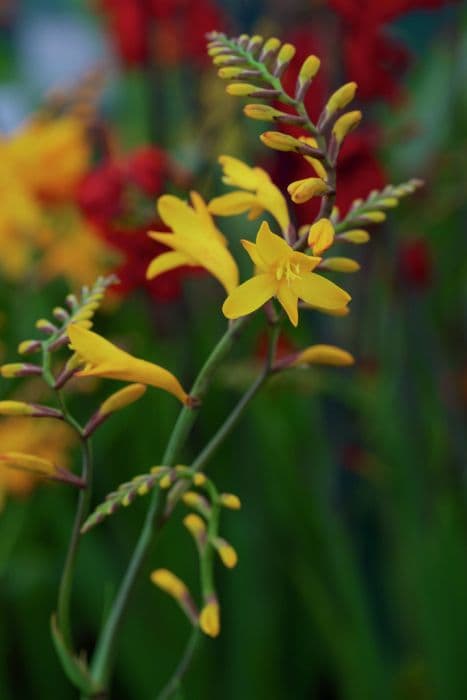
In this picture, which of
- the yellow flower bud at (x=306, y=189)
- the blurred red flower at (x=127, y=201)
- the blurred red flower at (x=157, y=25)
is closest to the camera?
the yellow flower bud at (x=306, y=189)

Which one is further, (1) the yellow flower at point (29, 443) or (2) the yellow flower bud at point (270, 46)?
(1) the yellow flower at point (29, 443)

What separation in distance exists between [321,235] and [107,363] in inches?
2.4

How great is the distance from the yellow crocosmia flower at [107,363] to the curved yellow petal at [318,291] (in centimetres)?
5

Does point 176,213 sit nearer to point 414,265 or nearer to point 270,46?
point 270,46

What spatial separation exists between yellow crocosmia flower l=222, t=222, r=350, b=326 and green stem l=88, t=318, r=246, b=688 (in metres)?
0.02

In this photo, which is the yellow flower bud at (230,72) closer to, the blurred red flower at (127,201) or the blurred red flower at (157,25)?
the blurred red flower at (127,201)

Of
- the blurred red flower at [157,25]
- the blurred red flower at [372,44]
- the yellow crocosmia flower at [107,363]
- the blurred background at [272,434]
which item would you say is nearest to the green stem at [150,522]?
the yellow crocosmia flower at [107,363]

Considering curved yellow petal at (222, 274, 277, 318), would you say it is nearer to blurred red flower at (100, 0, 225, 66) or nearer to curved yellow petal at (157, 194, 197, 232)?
curved yellow petal at (157, 194, 197, 232)

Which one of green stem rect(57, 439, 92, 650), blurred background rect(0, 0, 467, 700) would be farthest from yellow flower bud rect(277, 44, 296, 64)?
blurred background rect(0, 0, 467, 700)

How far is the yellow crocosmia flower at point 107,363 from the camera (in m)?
0.24

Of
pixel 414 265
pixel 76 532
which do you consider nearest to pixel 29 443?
pixel 414 265

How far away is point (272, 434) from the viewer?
664mm

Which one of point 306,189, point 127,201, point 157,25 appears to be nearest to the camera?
point 306,189

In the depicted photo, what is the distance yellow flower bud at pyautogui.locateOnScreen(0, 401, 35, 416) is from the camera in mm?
241
